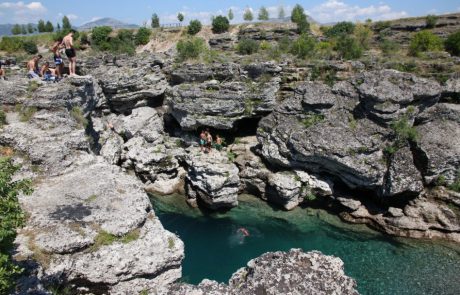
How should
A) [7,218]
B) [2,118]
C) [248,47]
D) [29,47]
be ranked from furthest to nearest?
1. [29,47]
2. [248,47]
3. [2,118]
4. [7,218]

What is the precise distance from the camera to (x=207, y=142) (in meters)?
27.2

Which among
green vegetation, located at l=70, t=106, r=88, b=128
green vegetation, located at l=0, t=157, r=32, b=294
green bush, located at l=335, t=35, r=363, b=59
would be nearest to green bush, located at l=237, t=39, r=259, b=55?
green bush, located at l=335, t=35, r=363, b=59

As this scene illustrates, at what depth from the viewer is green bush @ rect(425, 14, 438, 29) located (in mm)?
42812

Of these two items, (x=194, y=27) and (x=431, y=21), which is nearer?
(x=431, y=21)

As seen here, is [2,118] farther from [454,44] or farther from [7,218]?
[454,44]

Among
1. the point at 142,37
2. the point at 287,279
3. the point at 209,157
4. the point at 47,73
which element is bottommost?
the point at 209,157

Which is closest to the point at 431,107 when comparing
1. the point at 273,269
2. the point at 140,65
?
the point at 273,269

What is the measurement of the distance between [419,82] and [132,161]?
71.8 feet

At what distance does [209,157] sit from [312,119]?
8.07 metres

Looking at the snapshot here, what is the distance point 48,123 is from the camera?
1628 cm

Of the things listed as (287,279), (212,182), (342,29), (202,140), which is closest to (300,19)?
(342,29)

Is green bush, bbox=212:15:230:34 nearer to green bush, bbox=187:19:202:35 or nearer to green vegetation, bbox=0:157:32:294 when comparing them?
green bush, bbox=187:19:202:35

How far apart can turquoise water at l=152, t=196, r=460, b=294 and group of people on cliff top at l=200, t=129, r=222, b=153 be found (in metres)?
4.63

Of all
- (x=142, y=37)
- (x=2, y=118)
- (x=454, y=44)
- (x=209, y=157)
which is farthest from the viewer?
(x=142, y=37)
